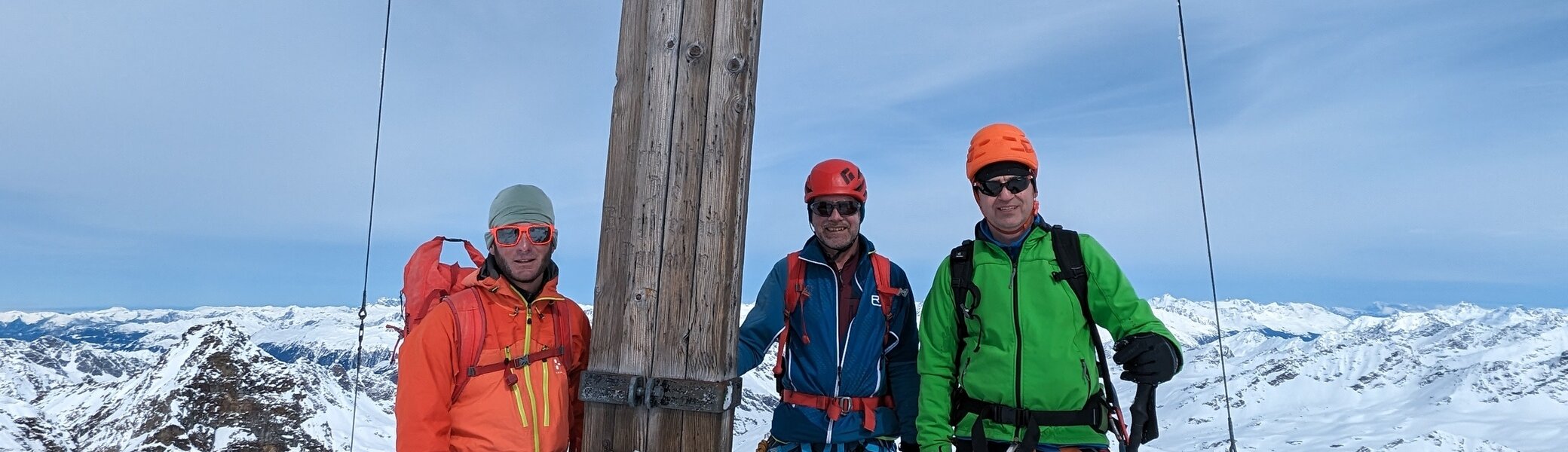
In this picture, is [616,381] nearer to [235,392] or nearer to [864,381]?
[864,381]

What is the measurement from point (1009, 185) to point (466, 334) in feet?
7.63

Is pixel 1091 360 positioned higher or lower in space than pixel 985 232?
lower

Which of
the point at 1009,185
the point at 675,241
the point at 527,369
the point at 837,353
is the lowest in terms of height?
the point at 527,369

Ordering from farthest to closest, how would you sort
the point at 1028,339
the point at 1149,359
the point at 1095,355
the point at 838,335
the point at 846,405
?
the point at 838,335, the point at 846,405, the point at 1095,355, the point at 1028,339, the point at 1149,359

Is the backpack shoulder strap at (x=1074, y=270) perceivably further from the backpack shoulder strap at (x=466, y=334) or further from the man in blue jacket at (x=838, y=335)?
the backpack shoulder strap at (x=466, y=334)

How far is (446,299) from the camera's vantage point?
3.46 metres

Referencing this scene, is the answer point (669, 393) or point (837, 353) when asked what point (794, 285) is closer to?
point (837, 353)

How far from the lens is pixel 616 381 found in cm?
322

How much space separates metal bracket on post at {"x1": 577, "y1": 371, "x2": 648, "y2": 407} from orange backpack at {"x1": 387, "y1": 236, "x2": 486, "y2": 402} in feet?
1.66

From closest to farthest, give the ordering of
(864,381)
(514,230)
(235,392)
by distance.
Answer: (514,230) < (864,381) < (235,392)

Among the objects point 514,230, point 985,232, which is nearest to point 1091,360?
point 985,232

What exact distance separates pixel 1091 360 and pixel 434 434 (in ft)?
8.53

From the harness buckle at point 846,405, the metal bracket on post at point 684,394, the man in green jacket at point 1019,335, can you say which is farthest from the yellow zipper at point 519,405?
the man in green jacket at point 1019,335

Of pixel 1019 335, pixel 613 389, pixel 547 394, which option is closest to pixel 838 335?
pixel 1019 335
